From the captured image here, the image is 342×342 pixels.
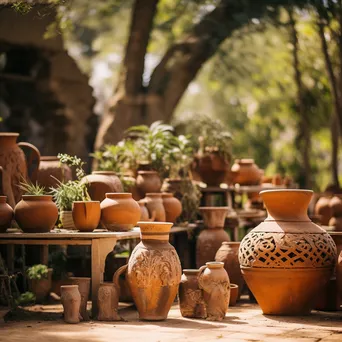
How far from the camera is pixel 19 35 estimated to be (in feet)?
41.0

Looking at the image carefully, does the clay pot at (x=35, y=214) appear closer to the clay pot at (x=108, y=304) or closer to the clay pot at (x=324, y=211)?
the clay pot at (x=108, y=304)

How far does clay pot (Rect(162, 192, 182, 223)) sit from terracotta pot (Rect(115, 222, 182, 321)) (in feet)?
6.46

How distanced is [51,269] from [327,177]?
1868cm

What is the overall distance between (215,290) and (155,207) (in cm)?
174

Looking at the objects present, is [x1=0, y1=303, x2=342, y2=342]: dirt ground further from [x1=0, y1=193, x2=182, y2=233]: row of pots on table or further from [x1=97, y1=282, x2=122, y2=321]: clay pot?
[x1=0, y1=193, x2=182, y2=233]: row of pots on table

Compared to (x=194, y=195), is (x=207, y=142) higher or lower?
higher

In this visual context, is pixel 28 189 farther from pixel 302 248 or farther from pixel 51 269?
pixel 302 248

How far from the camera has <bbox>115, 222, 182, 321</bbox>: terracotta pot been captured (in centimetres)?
619

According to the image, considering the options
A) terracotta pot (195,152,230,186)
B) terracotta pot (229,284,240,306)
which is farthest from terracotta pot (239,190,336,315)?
terracotta pot (195,152,230,186)

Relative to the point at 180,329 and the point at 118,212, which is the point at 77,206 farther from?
the point at 180,329

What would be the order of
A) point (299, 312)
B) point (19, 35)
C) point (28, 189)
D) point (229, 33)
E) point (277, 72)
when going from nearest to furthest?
point (299, 312) < point (28, 189) < point (19, 35) < point (229, 33) < point (277, 72)

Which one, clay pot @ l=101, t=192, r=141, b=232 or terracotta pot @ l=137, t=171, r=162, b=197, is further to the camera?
terracotta pot @ l=137, t=171, r=162, b=197

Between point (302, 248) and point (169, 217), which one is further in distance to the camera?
point (169, 217)

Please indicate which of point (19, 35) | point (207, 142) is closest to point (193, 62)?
point (19, 35)
